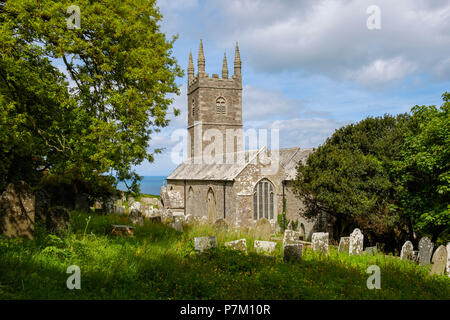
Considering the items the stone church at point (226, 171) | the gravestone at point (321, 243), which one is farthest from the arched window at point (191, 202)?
the gravestone at point (321, 243)

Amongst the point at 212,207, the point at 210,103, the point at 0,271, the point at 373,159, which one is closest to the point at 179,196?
the point at 212,207

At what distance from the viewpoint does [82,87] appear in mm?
9836

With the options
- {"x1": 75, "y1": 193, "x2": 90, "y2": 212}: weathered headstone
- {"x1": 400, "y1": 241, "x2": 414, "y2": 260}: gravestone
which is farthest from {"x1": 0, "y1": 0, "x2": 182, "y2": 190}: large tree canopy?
{"x1": 400, "y1": 241, "x2": 414, "y2": 260}: gravestone

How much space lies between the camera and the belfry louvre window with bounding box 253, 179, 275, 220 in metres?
25.0

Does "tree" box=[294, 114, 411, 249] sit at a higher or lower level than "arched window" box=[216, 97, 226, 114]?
lower

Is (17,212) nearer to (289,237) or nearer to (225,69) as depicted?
(289,237)

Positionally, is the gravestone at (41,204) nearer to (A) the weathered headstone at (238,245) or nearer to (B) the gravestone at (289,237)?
(A) the weathered headstone at (238,245)

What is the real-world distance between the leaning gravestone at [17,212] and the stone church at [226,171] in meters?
15.7

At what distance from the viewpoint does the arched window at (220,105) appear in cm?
3947

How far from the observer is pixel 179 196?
3441 cm

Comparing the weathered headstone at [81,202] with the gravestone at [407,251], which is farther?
the weathered headstone at [81,202]

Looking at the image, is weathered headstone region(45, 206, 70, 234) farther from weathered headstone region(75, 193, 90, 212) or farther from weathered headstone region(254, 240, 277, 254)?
weathered headstone region(75, 193, 90, 212)
